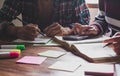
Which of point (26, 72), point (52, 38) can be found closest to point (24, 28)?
point (52, 38)

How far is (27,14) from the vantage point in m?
1.80

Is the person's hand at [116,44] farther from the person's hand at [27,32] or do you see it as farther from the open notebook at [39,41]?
the person's hand at [27,32]

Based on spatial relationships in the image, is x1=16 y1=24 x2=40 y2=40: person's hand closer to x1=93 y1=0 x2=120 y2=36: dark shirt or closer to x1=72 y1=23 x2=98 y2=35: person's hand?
x1=72 y1=23 x2=98 y2=35: person's hand

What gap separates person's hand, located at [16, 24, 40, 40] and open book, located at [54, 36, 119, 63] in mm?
148

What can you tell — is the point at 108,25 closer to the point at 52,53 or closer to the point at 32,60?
the point at 52,53

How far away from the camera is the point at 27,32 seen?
1316 millimetres

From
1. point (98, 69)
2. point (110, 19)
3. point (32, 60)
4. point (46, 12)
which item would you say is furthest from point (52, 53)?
point (46, 12)

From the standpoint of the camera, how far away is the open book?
0.91m

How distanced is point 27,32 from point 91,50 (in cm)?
45

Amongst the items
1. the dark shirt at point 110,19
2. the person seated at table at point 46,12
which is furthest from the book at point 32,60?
the person seated at table at point 46,12

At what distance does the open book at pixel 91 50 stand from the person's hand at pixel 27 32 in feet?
0.48

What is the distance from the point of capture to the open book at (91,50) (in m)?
0.91

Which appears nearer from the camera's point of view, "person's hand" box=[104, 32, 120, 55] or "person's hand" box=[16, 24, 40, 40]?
"person's hand" box=[104, 32, 120, 55]

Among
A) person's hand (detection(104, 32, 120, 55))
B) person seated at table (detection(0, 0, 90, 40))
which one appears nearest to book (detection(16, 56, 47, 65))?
person's hand (detection(104, 32, 120, 55))
